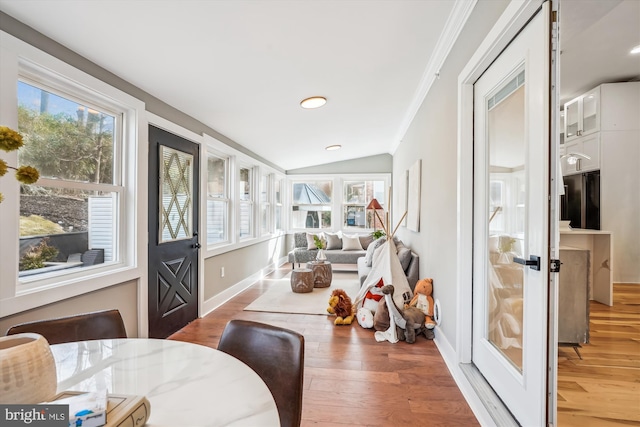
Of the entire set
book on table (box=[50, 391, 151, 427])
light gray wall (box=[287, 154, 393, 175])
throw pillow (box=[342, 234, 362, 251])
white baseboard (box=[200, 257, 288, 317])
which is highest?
light gray wall (box=[287, 154, 393, 175])

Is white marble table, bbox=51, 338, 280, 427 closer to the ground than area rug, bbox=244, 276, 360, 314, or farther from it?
farther from it

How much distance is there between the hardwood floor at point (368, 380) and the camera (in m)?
1.75

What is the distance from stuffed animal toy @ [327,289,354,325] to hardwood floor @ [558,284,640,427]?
179 cm

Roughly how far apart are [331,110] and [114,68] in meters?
2.22

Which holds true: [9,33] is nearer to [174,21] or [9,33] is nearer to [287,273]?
[174,21]

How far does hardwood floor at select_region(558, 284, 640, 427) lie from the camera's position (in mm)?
1659

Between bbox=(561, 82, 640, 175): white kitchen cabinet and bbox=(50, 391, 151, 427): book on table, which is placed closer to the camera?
bbox=(50, 391, 151, 427): book on table

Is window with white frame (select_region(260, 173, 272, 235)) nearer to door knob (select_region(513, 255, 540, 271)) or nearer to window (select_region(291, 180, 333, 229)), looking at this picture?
window (select_region(291, 180, 333, 229))

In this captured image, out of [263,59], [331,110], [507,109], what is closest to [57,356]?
[263,59]

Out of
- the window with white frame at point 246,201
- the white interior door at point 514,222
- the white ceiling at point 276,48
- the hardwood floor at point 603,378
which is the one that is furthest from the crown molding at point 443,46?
the window with white frame at point 246,201

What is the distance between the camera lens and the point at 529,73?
4.51ft
